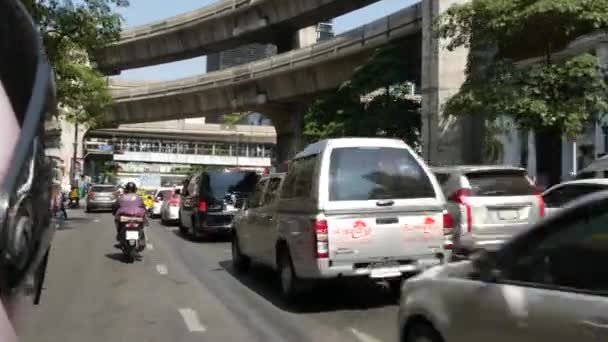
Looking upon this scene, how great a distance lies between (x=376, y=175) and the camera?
8734 millimetres

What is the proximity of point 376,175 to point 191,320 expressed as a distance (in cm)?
275

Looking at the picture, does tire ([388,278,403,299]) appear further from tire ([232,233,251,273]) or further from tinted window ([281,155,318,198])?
tire ([232,233,251,273])

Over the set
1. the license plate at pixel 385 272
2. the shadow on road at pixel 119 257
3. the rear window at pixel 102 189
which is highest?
the rear window at pixel 102 189

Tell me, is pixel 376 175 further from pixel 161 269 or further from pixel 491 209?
pixel 161 269

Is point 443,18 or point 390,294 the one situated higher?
point 443,18

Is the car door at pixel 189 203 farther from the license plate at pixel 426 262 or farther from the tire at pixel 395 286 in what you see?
the license plate at pixel 426 262

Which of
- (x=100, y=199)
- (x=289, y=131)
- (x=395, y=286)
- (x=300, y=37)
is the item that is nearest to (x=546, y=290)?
(x=395, y=286)

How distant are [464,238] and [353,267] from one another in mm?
3219

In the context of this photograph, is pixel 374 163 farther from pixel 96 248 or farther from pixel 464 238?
pixel 96 248

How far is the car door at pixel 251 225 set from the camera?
11.2 meters

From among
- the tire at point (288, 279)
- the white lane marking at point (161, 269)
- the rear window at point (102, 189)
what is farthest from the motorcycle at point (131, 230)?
the rear window at point (102, 189)

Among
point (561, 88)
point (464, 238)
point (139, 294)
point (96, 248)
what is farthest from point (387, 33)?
point (139, 294)

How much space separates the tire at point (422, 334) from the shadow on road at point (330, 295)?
13.0 feet

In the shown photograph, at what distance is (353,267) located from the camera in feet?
27.5
